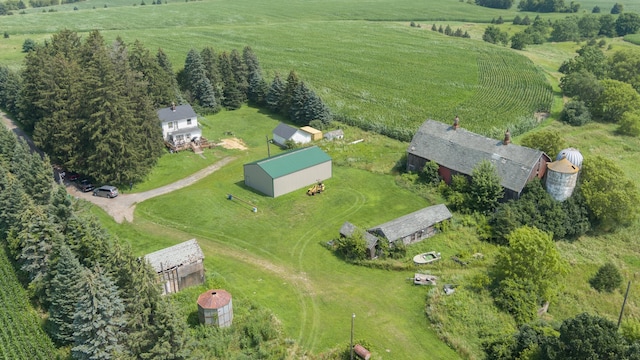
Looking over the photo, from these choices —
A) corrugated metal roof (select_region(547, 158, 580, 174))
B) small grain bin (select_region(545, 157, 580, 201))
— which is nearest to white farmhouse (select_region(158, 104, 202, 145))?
small grain bin (select_region(545, 157, 580, 201))

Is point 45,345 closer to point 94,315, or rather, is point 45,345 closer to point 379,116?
point 94,315

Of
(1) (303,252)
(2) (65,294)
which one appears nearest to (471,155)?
(1) (303,252)

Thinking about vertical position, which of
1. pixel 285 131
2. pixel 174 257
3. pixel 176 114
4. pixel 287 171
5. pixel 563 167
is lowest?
pixel 285 131

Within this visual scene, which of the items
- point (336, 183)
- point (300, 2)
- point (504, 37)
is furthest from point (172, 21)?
point (336, 183)

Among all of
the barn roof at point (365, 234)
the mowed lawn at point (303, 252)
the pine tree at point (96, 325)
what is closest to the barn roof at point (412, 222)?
the barn roof at point (365, 234)

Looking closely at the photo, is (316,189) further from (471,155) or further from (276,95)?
(276,95)
